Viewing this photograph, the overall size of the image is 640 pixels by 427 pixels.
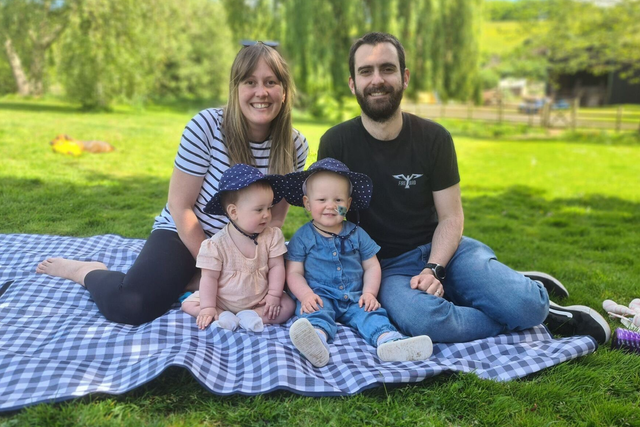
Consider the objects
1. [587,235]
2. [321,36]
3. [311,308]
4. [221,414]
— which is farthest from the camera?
[321,36]

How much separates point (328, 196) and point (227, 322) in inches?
35.1

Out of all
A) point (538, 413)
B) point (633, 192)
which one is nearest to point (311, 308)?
point (538, 413)

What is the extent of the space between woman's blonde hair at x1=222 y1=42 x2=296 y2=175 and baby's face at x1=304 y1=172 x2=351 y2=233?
12.1 inches

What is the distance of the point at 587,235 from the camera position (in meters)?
6.04

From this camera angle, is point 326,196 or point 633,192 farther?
point 633,192

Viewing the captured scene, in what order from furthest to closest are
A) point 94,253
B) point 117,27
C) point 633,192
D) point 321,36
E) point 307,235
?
point 321,36 < point 117,27 < point 633,192 < point 94,253 < point 307,235

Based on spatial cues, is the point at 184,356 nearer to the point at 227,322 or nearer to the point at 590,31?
the point at 227,322

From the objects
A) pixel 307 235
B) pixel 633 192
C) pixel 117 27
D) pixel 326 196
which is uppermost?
pixel 117 27

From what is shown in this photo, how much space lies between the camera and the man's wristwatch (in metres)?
3.16

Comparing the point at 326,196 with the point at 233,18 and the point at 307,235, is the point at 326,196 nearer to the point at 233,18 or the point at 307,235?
the point at 307,235

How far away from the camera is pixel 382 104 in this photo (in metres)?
3.22

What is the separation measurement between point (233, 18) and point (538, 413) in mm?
20702

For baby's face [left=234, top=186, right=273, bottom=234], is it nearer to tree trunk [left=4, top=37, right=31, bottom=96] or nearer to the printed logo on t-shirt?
the printed logo on t-shirt

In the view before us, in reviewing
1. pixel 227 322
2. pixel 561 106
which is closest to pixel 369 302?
pixel 227 322
